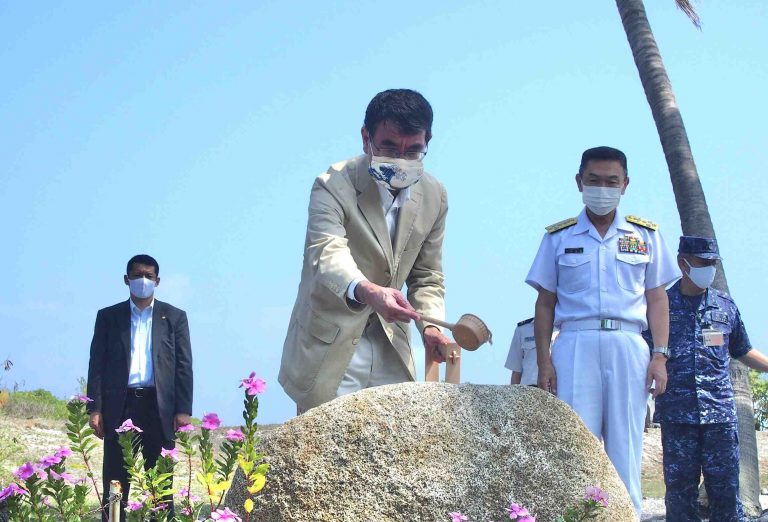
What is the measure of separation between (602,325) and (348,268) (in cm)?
152

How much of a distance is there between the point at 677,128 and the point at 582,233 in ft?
15.8

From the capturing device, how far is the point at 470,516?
3.81m

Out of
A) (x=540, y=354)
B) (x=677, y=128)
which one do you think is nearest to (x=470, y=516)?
(x=540, y=354)

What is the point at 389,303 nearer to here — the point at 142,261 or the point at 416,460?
the point at 416,460

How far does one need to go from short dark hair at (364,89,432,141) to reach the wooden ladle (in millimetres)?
847

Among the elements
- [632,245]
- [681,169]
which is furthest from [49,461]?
[681,169]

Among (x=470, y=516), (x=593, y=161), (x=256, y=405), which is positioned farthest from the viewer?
(x=593, y=161)

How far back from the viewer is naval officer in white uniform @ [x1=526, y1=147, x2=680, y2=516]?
4.77 m

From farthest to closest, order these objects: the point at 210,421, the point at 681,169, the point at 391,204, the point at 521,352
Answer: the point at 681,169
the point at 521,352
the point at 391,204
the point at 210,421

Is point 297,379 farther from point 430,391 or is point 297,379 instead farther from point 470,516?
point 470,516

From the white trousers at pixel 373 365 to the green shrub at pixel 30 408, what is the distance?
10711 millimetres

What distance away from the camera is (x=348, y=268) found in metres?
3.96

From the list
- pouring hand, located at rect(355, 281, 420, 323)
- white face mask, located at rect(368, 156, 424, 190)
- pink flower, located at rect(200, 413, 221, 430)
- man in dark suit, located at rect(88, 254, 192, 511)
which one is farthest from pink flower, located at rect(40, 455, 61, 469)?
man in dark suit, located at rect(88, 254, 192, 511)

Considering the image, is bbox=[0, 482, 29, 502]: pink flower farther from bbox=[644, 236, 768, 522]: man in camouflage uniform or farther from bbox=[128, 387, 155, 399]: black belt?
bbox=[644, 236, 768, 522]: man in camouflage uniform
